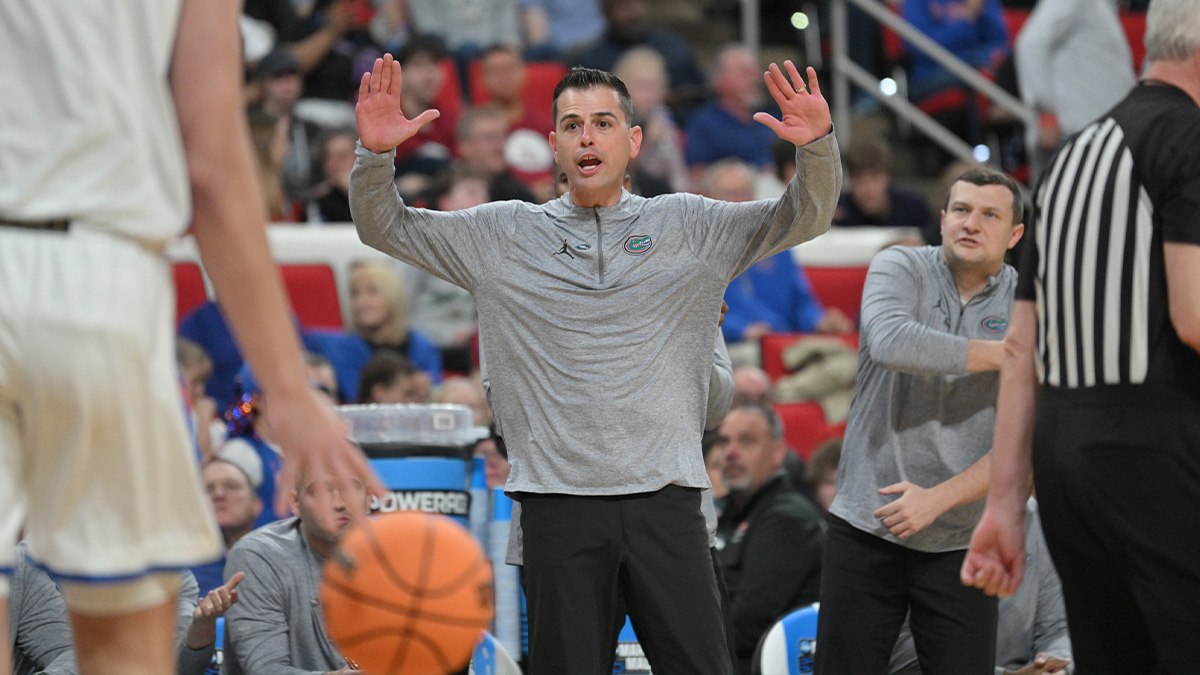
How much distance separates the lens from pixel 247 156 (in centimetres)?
199

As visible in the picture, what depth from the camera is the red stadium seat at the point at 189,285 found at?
8078 millimetres

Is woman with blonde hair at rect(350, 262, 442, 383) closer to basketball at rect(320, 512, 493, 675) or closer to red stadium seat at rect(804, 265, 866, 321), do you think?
red stadium seat at rect(804, 265, 866, 321)

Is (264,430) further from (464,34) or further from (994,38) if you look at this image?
(994,38)

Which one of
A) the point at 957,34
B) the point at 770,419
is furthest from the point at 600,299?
the point at 957,34

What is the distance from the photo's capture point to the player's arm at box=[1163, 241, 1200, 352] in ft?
9.07

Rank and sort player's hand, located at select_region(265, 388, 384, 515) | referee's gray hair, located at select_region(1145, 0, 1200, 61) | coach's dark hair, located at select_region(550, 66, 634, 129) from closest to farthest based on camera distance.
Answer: player's hand, located at select_region(265, 388, 384, 515), referee's gray hair, located at select_region(1145, 0, 1200, 61), coach's dark hair, located at select_region(550, 66, 634, 129)

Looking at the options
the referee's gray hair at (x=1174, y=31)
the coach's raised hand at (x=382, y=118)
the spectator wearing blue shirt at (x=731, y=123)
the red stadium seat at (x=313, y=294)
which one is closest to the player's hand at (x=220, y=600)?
the coach's raised hand at (x=382, y=118)

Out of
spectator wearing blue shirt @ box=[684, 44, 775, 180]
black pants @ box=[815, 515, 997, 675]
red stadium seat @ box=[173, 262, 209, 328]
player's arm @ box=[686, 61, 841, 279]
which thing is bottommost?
black pants @ box=[815, 515, 997, 675]

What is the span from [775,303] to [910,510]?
185 inches

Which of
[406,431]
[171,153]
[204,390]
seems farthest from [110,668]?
[204,390]

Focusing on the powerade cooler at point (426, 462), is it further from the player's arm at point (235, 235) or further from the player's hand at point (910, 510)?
the player's arm at point (235, 235)

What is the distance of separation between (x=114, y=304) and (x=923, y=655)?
11.4ft

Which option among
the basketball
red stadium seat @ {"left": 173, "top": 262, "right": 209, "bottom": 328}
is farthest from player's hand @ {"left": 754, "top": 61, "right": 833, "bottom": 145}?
red stadium seat @ {"left": 173, "top": 262, "right": 209, "bottom": 328}

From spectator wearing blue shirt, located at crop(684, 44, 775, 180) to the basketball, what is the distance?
7.54 m
